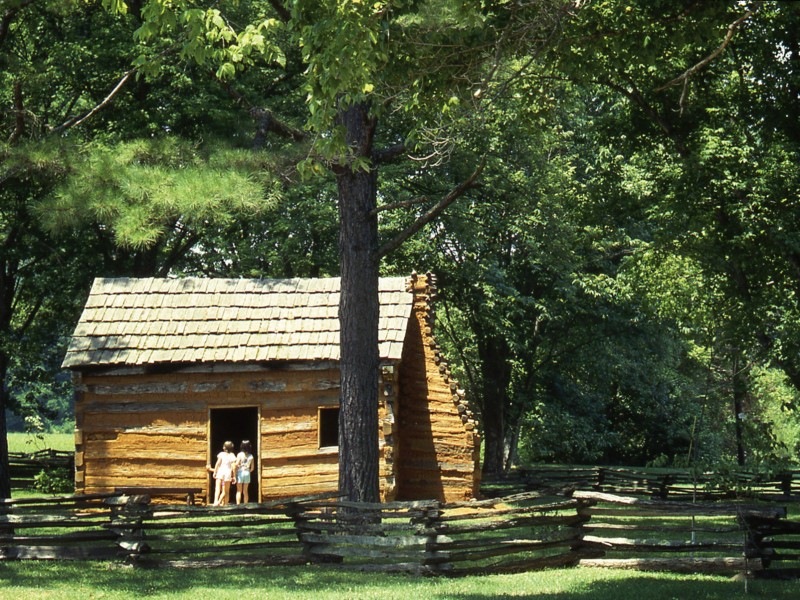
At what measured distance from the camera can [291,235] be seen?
3250 centimetres

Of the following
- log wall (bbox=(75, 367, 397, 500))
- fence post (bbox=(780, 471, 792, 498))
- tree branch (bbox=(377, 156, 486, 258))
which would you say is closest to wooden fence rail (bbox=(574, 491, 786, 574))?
tree branch (bbox=(377, 156, 486, 258))

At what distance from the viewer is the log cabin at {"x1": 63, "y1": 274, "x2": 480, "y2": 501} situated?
2345cm

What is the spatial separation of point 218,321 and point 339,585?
34.7 ft

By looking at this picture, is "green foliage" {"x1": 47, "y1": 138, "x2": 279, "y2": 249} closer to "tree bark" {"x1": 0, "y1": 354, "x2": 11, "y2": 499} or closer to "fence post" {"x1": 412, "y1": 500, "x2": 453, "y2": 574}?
"tree bark" {"x1": 0, "y1": 354, "x2": 11, "y2": 499}

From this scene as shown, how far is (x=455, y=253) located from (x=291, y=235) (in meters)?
5.79

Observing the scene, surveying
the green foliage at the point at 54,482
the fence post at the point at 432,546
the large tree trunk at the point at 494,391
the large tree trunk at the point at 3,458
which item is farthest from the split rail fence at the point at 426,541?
the large tree trunk at the point at 494,391

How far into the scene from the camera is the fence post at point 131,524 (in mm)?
16572

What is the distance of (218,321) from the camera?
24219mm

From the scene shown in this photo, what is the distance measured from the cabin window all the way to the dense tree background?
4.62m

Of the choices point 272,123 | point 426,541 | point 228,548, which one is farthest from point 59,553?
point 272,123

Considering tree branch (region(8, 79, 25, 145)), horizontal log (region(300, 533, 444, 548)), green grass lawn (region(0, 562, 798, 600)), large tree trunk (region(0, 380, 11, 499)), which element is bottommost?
green grass lawn (region(0, 562, 798, 600))

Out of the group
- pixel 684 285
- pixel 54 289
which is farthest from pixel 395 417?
pixel 54 289

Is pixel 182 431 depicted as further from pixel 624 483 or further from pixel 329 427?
pixel 624 483

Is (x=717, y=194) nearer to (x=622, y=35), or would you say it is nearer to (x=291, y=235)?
(x=622, y=35)
